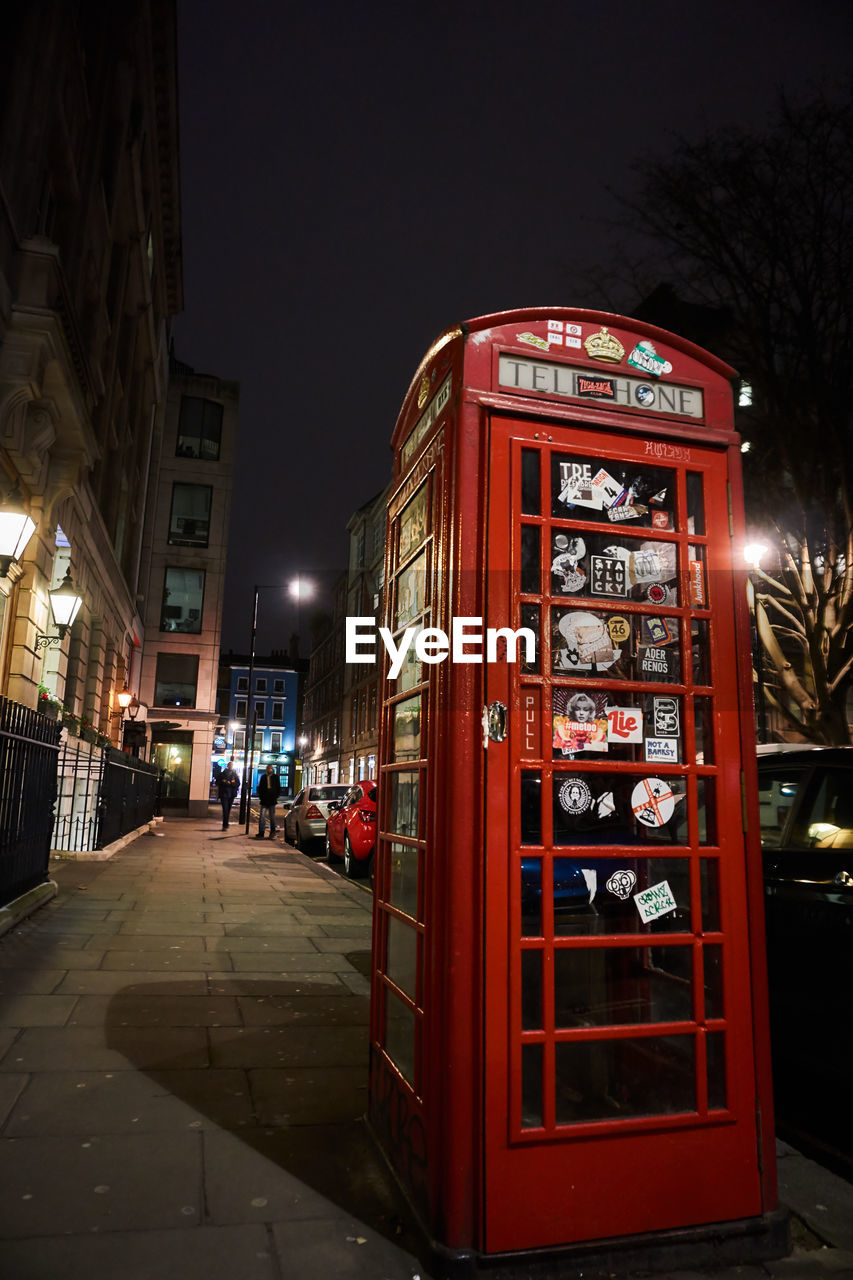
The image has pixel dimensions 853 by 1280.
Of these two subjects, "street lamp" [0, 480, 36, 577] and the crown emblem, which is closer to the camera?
the crown emblem

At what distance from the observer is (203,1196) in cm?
294

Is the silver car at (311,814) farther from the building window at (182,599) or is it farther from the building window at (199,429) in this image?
the building window at (199,429)

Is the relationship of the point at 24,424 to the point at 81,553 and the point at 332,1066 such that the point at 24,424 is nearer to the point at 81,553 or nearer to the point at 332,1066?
the point at 81,553

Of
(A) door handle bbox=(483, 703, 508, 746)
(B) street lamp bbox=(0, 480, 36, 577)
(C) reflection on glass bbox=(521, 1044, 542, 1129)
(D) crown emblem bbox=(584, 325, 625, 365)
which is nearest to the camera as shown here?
(C) reflection on glass bbox=(521, 1044, 542, 1129)

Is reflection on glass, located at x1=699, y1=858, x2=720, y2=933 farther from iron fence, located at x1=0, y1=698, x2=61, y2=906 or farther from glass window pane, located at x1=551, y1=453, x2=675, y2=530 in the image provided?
iron fence, located at x1=0, y1=698, x2=61, y2=906

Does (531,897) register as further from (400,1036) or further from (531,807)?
(400,1036)

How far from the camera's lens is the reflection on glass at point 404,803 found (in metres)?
3.25

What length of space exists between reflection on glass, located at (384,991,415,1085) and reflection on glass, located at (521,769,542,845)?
2.83ft

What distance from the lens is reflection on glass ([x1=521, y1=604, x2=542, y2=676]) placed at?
117 inches

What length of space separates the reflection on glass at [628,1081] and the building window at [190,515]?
3838 centimetres

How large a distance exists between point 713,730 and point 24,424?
13.0m

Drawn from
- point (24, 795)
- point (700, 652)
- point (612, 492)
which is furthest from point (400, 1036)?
point (24, 795)

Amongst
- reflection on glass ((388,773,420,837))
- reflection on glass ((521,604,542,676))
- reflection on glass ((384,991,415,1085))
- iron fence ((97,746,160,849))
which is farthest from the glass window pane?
iron fence ((97,746,160,849))

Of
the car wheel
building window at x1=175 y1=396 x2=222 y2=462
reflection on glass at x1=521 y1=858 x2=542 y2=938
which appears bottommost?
the car wheel
